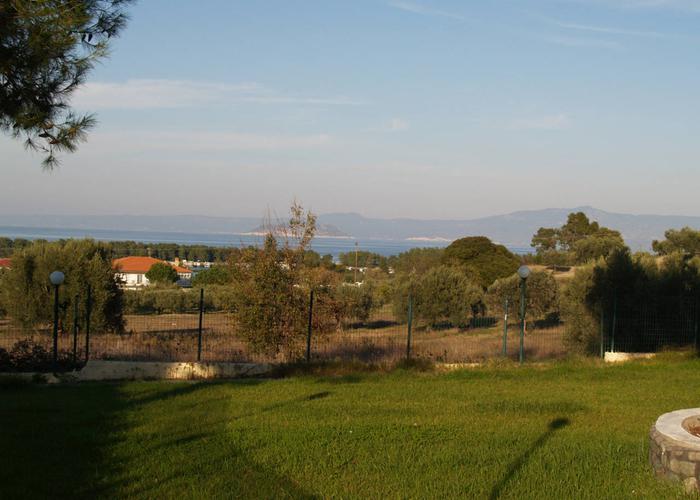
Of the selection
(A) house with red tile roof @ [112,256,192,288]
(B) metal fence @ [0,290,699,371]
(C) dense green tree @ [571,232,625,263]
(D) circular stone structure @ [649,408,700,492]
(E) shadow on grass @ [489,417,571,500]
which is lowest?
(A) house with red tile roof @ [112,256,192,288]

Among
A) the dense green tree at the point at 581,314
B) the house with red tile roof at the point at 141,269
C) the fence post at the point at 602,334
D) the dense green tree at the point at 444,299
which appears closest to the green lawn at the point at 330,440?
the fence post at the point at 602,334

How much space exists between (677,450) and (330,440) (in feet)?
11.9

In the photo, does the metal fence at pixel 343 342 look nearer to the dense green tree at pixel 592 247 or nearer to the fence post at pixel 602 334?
the fence post at pixel 602 334

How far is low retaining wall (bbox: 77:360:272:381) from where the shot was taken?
52.0 ft

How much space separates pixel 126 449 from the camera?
8.21 meters

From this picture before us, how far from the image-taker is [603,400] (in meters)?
12.5

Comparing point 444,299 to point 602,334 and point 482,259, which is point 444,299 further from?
point 482,259

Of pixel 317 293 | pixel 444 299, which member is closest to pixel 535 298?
pixel 444 299

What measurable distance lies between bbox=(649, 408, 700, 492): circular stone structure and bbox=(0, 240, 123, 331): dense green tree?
22.5 meters

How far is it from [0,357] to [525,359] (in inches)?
485

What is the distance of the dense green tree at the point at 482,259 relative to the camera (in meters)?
55.7

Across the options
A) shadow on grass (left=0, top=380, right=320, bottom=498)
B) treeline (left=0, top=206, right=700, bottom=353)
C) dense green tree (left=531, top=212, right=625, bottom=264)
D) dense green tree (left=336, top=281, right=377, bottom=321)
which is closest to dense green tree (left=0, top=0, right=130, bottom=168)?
shadow on grass (left=0, top=380, right=320, bottom=498)

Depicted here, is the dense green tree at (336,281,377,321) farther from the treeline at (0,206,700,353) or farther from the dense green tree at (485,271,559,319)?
the dense green tree at (485,271,559,319)

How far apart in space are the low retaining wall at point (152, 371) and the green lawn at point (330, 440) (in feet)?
5.66
